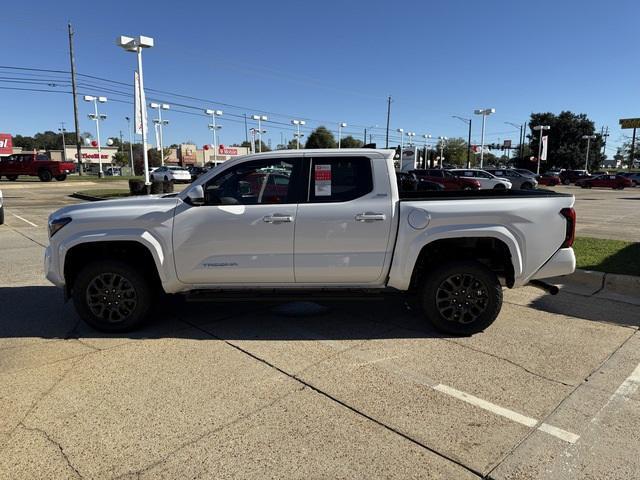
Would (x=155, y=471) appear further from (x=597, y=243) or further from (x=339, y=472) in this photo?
(x=597, y=243)

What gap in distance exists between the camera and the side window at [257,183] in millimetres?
4570

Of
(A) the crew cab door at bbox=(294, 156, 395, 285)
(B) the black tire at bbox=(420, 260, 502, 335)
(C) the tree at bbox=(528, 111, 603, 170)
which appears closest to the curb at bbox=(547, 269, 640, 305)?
(B) the black tire at bbox=(420, 260, 502, 335)

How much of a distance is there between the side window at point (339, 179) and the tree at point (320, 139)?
9847 centimetres

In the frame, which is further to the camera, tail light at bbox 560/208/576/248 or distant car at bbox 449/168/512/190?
distant car at bbox 449/168/512/190

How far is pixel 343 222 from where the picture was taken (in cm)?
443

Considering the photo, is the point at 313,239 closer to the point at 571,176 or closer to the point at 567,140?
the point at 571,176

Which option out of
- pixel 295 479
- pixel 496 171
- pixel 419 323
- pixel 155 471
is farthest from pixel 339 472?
pixel 496 171

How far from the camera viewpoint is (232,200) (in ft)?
14.8

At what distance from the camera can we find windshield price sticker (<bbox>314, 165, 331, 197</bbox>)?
4547mm

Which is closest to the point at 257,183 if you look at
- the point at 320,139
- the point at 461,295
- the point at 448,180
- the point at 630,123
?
the point at 461,295

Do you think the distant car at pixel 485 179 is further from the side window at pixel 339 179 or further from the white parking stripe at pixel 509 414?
the white parking stripe at pixel 509 414

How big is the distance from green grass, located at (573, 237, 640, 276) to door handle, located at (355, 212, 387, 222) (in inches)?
155

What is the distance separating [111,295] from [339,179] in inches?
100

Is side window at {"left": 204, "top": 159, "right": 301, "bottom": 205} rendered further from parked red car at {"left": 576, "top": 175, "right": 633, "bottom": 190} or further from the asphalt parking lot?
parked red car at {"left": 576, "top": 175, "right": 633, "bottom": 190}
